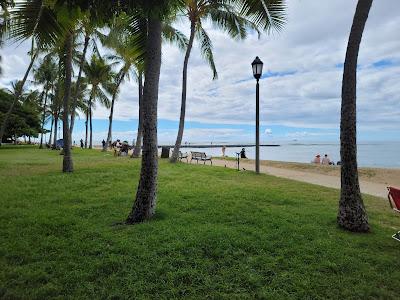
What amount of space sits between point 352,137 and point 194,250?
3213 millimetres

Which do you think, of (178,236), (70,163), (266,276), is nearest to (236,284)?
(266,276)

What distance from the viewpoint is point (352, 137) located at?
5.52 m

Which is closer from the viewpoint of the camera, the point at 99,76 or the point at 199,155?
the point at 199,155

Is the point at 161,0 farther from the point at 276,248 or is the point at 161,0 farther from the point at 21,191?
the point at 21,191

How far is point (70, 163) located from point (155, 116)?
8.24 metres

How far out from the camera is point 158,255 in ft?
14.6

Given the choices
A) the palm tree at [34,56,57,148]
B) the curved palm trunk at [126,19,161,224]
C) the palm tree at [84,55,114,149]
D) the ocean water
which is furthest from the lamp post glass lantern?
the palm tree at [34,56,57,148]

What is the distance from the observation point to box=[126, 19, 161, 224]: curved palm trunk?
5.96 meters

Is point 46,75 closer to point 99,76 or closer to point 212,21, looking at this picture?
point 99,76

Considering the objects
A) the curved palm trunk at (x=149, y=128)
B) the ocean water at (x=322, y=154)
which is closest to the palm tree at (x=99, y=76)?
the ocean water at (x=322, y=154)

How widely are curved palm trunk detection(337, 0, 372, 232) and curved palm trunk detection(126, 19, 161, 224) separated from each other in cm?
328

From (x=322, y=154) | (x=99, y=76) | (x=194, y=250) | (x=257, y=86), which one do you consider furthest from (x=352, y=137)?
(x=322, y=154)

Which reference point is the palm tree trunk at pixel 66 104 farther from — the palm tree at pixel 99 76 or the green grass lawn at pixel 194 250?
the palm tree at pixel 99 76

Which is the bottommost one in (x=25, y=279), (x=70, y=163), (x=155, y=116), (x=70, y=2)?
(x=25, y=279)
